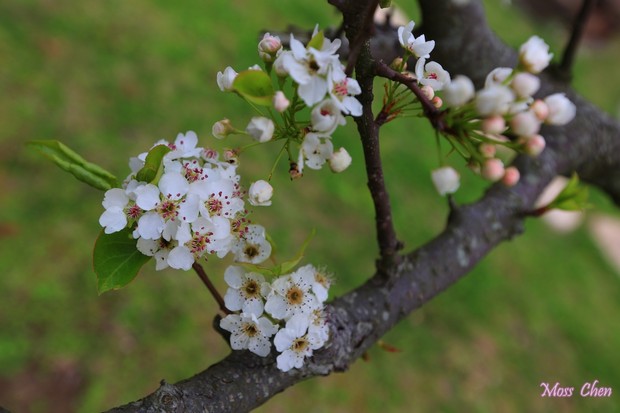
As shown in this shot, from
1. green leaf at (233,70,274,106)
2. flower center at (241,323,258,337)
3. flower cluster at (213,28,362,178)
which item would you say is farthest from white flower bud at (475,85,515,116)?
flower center at (241,323,258,337)

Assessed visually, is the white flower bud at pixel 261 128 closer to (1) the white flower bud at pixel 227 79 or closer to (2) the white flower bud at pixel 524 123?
(1) the white flower bud at pixel 227 79

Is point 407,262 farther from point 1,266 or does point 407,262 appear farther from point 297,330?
point 1,266

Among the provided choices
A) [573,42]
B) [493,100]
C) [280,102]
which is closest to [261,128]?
[280,102]

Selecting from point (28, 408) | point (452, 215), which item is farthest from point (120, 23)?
point (452, 215)

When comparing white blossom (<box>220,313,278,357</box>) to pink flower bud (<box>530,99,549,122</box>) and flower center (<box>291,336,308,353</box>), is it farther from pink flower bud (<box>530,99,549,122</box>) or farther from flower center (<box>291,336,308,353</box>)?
pink flower bud (<box>530,99,549,122</box>)

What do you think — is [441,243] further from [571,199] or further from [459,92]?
[459,92]

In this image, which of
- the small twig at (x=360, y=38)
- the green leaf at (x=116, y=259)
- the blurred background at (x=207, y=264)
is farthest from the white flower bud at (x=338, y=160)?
the blurred background at (x=207, y=264)
